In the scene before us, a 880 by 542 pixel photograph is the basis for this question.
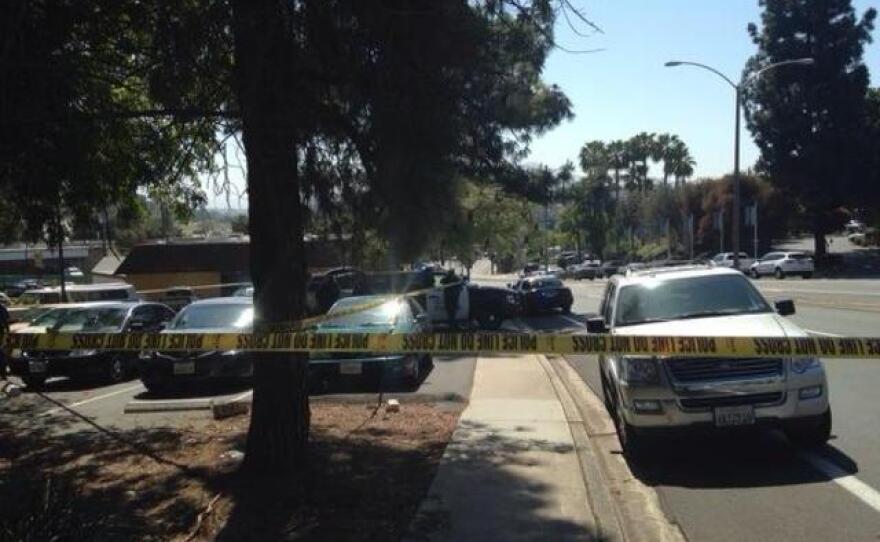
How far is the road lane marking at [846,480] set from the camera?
6492 millimetres

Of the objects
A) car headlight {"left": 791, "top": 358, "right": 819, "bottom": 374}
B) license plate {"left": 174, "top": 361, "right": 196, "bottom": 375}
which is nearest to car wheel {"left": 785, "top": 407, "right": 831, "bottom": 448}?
car headlight {"left": 791, "top": 358, "right": 819, "bottom": 374}

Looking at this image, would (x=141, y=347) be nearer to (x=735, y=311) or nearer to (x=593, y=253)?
(x=735, y=311)

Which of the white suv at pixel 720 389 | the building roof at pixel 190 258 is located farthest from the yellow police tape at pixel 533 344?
the building roof at pixel 190 258

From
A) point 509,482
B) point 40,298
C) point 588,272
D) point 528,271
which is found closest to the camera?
point 509,482

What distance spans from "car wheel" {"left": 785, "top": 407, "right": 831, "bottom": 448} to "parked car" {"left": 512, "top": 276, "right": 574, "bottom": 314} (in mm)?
23489

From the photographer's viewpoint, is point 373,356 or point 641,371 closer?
point 641,371

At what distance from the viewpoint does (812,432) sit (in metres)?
7.84

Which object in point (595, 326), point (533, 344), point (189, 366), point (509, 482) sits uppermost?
point (533, 344)

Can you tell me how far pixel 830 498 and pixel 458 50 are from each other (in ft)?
14.3

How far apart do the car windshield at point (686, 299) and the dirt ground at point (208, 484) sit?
2319 mm

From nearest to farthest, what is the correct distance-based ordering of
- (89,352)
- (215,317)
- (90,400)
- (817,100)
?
(90,400) < (215,317) < (89,352) < (817,100)

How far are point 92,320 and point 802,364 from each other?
13.4 meters

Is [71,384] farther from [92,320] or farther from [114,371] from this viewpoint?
[92,320]

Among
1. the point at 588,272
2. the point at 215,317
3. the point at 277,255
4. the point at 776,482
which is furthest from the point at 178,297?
the point at 588,272
